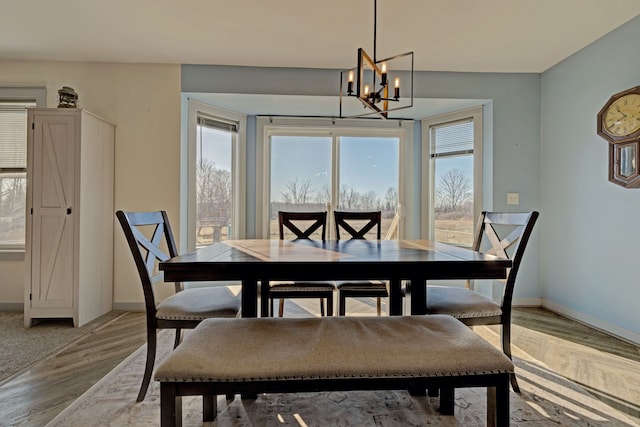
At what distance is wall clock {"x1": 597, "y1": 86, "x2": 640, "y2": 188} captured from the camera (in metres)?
2.49

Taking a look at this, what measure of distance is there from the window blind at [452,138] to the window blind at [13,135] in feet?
14.3

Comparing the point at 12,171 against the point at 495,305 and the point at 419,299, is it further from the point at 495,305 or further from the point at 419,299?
the point at 495,305

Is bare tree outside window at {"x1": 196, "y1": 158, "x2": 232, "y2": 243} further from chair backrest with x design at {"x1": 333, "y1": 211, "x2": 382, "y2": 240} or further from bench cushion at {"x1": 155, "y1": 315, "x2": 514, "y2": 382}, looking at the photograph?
bench cushion at {"x1": 155, "y1": 315, "x2": 514, "y2": 382}

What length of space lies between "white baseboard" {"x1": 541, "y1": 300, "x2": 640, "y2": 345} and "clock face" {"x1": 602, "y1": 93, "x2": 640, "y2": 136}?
153 centimetres

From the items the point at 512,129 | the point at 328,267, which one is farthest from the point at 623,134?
the point at 328,267

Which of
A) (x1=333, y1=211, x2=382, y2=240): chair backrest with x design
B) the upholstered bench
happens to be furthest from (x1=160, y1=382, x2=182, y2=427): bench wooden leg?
(x1=333, y1=211, x2=382, y2=240): chair backrest with x design

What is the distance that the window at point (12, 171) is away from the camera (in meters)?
3.33

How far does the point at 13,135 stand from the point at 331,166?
334 cm

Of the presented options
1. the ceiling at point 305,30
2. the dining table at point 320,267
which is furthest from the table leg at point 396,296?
the ceiling at point 305,30

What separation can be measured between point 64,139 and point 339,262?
284 cm

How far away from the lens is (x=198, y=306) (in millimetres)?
1787

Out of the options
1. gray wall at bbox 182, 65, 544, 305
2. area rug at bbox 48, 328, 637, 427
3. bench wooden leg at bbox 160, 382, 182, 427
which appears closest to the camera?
bench wooden leg at bbox 160, 382, 182, 427

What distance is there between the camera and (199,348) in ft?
3.74

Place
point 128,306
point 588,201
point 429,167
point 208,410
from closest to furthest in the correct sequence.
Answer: point 208,410 < point 588,201 < point 128,306 < point 429,167
